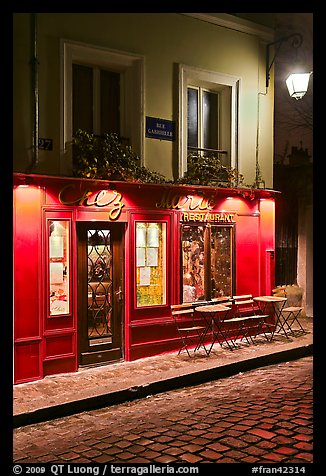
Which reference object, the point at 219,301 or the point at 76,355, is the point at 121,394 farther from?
the point at 219,301

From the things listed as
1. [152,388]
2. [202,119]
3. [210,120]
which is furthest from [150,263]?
[210,120]

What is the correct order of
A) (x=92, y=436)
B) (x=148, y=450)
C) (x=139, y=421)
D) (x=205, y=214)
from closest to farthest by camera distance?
(x=148, y=450)
(x=92, y=436)
(x=139, y=421)
(x=205, y=214)

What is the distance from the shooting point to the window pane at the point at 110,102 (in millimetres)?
9945

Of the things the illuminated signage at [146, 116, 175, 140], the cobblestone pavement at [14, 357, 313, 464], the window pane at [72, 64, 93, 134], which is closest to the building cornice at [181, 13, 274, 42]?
the illuminated signage at [146, 116, 175, 140]

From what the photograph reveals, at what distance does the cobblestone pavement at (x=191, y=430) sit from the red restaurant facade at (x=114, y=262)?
1.87m

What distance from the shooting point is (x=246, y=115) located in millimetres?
11875

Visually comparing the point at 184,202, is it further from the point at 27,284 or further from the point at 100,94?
the point at 27,284

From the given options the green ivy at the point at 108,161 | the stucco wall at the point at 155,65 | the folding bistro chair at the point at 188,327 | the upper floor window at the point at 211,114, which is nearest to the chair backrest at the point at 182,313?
the folding bistro chair at the point at 188,327

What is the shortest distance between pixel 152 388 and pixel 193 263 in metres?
3.42

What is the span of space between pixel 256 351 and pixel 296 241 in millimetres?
5271

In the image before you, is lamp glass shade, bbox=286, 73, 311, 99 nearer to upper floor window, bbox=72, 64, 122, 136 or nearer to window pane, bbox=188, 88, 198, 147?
window pane, bbox=188, 88, 198, 147

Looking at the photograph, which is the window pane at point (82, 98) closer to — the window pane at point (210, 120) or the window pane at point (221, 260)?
the window pane at point (210, 120)
